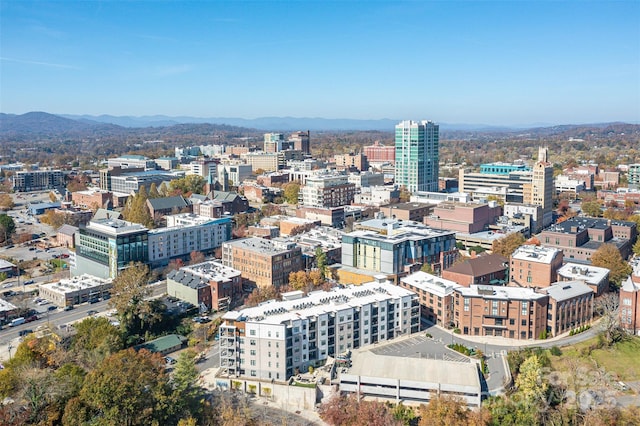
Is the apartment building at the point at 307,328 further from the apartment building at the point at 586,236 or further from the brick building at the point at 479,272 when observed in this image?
the apartment building at the point at 586,236

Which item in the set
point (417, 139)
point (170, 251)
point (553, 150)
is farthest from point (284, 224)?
point (553, 150)

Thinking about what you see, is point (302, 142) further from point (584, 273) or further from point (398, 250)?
point (584, 273)

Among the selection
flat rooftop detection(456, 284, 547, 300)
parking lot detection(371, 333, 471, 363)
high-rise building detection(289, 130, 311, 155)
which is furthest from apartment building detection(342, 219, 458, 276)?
high-rise building detection(289, 130, 311, 155)

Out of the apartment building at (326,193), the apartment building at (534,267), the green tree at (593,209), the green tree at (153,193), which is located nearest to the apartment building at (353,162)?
the apartment building at (326,193)

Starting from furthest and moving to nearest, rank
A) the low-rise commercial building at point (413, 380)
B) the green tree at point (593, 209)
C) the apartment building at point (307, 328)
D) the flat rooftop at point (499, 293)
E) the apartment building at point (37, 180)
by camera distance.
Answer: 1. the apartment building at point (37, 180)
2. the green tree at point (593, 209)
3. the flat rooftop at point (499, 293)
4. the apartment building at point (307, 328)
5. the low-rise commercial building at point (413, 380)

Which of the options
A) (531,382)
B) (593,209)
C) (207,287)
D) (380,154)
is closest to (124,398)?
(207,287)
